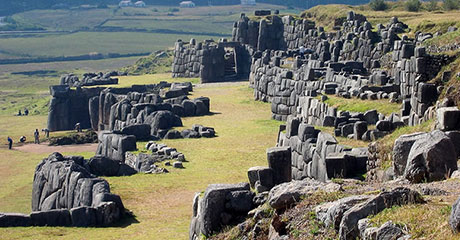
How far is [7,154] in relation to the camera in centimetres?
6856

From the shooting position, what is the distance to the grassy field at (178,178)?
34.5 meters

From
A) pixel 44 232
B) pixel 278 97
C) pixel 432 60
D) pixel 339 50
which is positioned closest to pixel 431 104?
pixel 432 60

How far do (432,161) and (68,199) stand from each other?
24016mm

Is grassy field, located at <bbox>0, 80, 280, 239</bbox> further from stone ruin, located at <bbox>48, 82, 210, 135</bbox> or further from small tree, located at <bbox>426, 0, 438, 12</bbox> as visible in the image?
small tree, located at <bbox>426, 0, 438, 12</bbox>

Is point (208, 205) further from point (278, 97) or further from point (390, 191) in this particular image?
point (278, 97)

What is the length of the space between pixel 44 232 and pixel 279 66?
4931 cm

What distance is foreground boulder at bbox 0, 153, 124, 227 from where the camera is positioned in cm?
3612

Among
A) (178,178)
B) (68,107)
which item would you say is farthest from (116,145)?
(68,107)

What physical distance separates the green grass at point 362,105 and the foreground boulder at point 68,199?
518 inches

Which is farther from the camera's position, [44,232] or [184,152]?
[184,152]

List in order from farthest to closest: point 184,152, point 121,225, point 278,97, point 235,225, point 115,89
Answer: point 115,89, point 278,97, point 184,152, point 121,225, point 235,225

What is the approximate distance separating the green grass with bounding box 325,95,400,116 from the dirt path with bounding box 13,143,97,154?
2458cm

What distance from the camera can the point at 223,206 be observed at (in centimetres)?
2345

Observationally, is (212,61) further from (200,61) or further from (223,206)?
(223,206)
